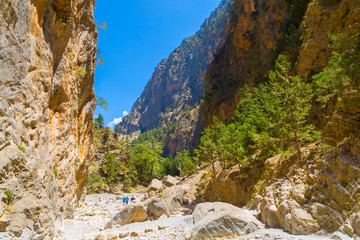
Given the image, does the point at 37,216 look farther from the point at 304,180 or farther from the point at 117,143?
the point at 117,143

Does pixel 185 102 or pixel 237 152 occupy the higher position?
pixel 185 102

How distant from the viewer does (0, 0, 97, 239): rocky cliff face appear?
6684mm

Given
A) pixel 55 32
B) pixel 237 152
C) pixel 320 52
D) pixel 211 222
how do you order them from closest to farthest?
pixel 211 222
pixel 55 32
pixel 237 152
pixel 320 52

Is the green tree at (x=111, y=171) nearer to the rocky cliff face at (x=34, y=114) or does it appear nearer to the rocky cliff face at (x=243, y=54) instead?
the rocky cliff face at (x=243, y=54)

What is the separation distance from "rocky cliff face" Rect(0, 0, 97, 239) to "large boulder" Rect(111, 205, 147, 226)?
355cm

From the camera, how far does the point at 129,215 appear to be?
45.4ft

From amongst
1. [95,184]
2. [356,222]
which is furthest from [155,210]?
[95,184]

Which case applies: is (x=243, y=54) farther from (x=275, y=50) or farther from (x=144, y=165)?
(x=144, y=165)

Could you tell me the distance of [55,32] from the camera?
A: 1139 centimetres

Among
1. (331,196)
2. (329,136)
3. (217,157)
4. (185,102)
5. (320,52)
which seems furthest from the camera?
(185,102)

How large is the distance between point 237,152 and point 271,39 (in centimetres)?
2604

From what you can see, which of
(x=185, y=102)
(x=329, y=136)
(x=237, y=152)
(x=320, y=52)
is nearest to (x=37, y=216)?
(x=329, y=136)

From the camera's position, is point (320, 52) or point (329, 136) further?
point (320, 52)

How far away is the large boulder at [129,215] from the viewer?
1342 centimetres
